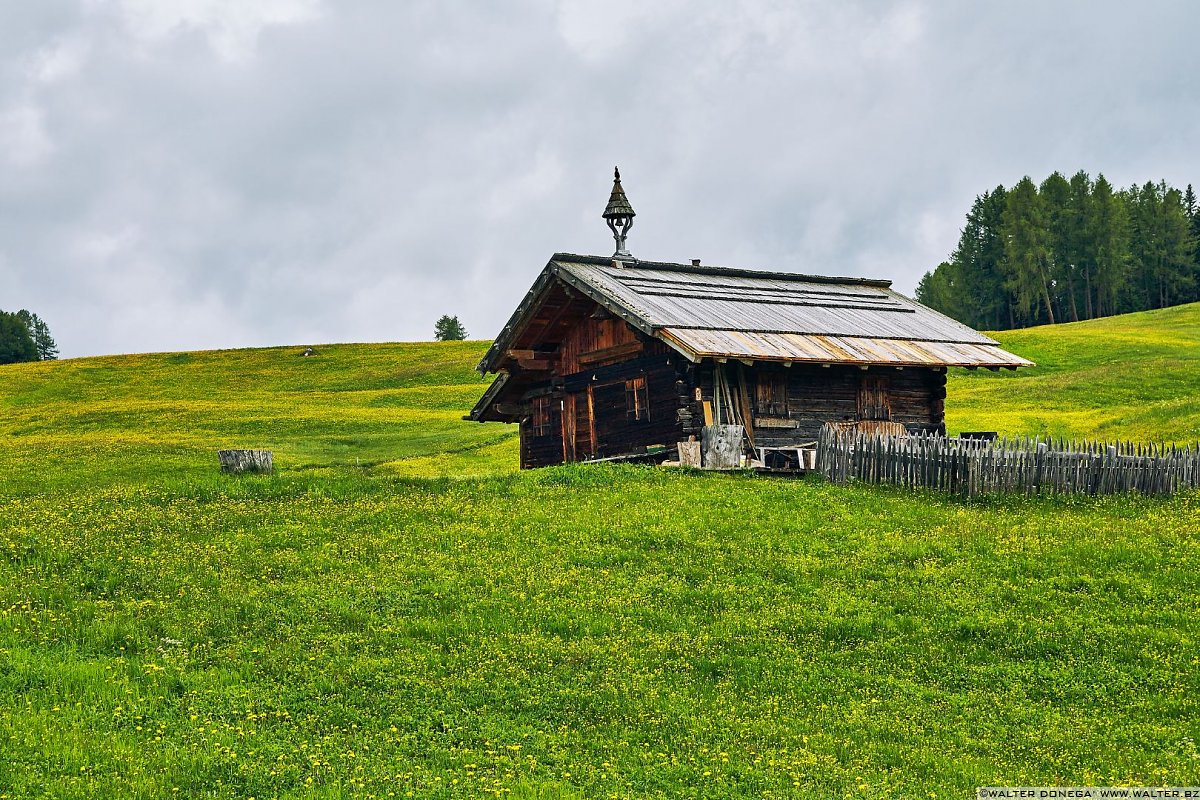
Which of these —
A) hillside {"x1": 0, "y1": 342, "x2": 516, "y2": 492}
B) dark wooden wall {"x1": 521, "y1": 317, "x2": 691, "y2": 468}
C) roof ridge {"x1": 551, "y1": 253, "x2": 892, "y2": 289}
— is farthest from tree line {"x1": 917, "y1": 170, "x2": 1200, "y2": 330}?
dark wooden wall {"x1": 521, "y1": 317, "x2": 691, "y2": 468}

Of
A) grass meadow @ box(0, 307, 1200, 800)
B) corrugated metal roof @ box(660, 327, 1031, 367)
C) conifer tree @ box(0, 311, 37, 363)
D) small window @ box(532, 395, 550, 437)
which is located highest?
conifer tree @ box(0, 311, 37, 363)

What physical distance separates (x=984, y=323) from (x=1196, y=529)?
106373mm

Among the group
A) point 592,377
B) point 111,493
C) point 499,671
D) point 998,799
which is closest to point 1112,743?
point 998,799

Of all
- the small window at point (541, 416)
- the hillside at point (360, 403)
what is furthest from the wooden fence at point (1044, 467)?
the hillside at point (360, 403)

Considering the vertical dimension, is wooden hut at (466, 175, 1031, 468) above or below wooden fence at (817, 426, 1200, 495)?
above

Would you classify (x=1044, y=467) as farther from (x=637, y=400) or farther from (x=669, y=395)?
(x=637, y=400)

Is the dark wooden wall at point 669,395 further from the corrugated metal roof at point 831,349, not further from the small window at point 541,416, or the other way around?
the corrugated metal roof at point 831,349

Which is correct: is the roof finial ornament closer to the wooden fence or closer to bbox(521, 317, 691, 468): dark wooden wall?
bbox(521, 317, 691, 468): dark wooden wall

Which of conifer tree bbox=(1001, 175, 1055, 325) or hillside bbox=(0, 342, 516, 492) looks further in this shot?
conifer tree bbox=(1001, 175, 1055, 325)

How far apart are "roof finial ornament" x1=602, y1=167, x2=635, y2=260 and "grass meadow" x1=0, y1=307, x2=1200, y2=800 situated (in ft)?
38.4

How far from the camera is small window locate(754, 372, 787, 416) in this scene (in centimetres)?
3189

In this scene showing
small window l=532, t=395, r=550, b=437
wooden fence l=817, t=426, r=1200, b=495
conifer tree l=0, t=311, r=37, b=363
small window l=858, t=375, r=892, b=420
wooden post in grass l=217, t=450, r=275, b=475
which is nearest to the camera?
wooden fence l=817, t=426, r=1200, b=495

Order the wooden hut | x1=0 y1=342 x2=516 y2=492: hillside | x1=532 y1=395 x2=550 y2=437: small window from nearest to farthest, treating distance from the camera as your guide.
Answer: the wooden hut, x1=532 y1=395 x2=550 y2=437: small window, x1=0 y1=342 x2=516 y2=492: hillside

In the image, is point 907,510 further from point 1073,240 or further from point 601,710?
point 1073,240
